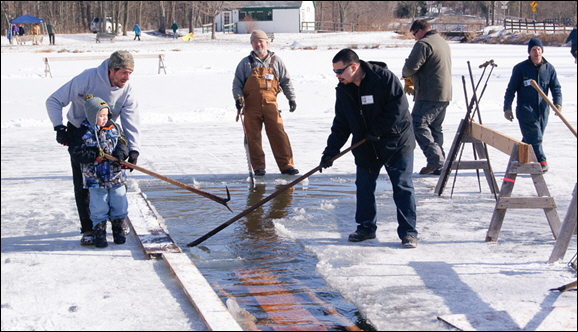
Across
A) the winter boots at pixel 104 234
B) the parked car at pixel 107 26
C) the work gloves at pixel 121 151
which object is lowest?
the winter boots at pixel 104 234

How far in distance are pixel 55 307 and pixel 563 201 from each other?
4.63 meters

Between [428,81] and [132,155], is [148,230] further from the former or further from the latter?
[428,81]

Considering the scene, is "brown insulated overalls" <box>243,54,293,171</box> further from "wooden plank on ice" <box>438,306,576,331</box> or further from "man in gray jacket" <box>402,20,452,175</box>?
"wooden plank on ice" <box>438,306,576,331</box>

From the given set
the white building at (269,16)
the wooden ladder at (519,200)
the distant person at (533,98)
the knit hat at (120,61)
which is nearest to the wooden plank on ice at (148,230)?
the knit hat at (120,61)

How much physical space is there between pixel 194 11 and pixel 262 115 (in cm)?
6198

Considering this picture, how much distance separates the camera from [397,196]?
4395mm

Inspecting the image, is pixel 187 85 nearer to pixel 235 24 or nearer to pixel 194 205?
pixel 194 205

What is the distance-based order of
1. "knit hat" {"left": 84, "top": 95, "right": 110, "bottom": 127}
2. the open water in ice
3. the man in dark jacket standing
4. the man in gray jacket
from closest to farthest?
the open water in ice
"knit hat" {"left": 84, "top": 95, "right": 110, "bottom": 127}
the man in dark jacket standing
the man in gray jacket

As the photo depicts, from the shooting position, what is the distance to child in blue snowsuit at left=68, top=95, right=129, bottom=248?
13.1 ft

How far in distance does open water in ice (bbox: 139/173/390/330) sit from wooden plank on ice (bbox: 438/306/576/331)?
0.48 meters

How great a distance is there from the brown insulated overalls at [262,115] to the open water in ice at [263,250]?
0.26m

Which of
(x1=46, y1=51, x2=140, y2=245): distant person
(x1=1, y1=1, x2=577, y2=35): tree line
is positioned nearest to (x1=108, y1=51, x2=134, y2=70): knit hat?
(x1=46, y1=51, x2=140, y2=245): distant person

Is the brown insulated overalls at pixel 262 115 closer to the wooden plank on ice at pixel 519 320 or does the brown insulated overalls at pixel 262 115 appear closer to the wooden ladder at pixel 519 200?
the wooden ladder at pixel 519 200

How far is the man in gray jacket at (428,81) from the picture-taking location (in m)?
6.46
